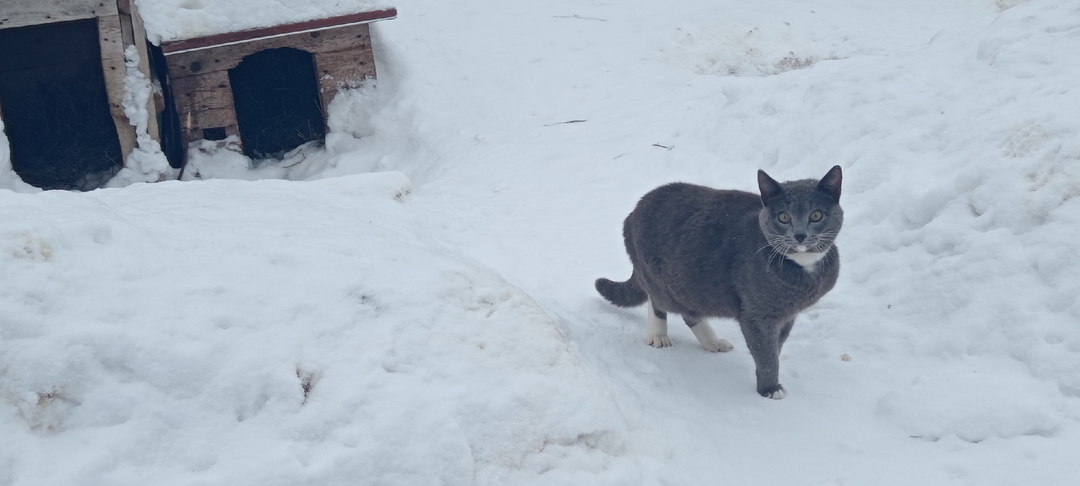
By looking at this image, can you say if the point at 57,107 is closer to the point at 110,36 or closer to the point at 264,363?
the point at 110,36

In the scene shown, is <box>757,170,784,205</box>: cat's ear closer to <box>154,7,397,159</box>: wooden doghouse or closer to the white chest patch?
the white chest patch

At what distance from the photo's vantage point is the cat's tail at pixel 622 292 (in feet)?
15.7

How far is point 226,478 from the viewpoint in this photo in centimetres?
244

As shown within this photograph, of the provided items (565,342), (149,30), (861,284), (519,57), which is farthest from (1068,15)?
(149,30)

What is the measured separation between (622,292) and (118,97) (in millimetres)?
5344

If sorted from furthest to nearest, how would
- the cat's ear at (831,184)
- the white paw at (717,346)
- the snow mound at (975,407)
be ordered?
the white paw at (717,346) → the cat's ear at (831,184) → the snow mound at (975,407)

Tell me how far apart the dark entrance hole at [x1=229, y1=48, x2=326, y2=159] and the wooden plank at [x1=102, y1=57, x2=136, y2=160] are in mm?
1198

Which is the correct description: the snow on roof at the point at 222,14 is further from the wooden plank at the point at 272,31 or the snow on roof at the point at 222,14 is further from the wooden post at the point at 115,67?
the wooden post at the point at 115,67

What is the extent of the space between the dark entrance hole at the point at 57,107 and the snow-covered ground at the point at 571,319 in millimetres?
824

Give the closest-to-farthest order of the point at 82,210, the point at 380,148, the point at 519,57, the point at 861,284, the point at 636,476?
1. the point at 636,476
2. the point at 82,210
3. the point at 861,284
4. the point at 380,148
5. the point at 519,57

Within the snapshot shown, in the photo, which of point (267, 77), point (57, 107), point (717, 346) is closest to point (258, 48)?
point (267, 77)

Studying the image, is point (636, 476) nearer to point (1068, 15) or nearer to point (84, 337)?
point (84, 337)

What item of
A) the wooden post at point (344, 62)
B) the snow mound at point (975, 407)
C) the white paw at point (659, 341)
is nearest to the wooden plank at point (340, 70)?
the wooden post at point (344, 62)

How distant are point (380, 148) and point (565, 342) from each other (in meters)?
5.34
